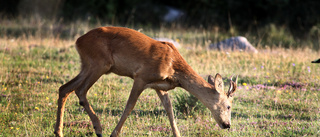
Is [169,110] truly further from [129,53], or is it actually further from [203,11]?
[203,11]

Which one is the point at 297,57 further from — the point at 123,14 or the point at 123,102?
the point at 123,14

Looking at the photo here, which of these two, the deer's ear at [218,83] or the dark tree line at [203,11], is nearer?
the deer's ear at [218,83]

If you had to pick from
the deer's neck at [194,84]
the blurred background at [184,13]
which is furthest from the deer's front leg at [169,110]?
the blurred background at [184,13]

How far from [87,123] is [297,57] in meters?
7.60

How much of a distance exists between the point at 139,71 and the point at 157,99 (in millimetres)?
2192

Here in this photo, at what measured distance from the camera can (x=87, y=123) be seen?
19.5 feet

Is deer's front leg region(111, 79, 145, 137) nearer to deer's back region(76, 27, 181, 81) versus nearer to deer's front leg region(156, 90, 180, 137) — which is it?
deer's back region(76, 27, 181, 81)

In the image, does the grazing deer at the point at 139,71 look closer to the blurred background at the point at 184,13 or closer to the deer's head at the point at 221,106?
the deer's head at the point at 221,106

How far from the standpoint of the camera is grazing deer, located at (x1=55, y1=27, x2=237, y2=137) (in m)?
5.12

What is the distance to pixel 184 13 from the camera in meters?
25.2

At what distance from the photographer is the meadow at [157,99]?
585cm

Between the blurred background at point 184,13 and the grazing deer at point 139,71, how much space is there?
12962 millimetres

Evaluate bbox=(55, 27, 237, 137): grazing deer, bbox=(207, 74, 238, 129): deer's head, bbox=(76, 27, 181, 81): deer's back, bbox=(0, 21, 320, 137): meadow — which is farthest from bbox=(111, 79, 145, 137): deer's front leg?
bbox=(207, 74, 238, 129): deer's head

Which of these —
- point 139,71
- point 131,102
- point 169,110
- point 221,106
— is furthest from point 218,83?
point 131,102
